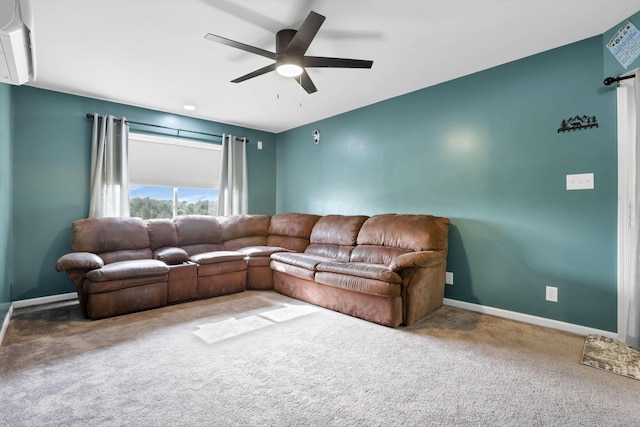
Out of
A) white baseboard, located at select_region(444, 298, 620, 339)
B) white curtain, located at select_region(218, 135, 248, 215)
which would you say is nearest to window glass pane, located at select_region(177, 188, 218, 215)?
white curtain, located at select_region(218, 135, 248, 215)

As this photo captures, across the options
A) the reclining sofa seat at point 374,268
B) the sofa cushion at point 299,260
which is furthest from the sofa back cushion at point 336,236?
the sofa cushion at point 299,260

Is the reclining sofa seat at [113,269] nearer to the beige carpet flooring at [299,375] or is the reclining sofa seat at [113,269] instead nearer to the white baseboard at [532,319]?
the beige carpet flooring at [299,375]

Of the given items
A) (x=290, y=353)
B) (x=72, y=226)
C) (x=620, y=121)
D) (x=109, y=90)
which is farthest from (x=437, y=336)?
(x=109, y=90)

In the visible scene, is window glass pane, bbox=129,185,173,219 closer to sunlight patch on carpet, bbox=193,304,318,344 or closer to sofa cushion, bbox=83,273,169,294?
sofa cushion, bbox=83,273,169,294

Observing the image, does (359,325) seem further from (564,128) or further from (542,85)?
(542,85)

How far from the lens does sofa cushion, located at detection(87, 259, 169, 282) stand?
3002mm

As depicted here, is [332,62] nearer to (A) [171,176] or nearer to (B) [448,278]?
(B) [448,278]

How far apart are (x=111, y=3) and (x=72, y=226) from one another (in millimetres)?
2615

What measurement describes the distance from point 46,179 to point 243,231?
2.51 meters

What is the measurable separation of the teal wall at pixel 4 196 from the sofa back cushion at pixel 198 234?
169 cm

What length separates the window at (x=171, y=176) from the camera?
460 cm

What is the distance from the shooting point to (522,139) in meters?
3.04

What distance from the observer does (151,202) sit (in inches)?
191

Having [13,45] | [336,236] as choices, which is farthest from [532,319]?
[13,45]
